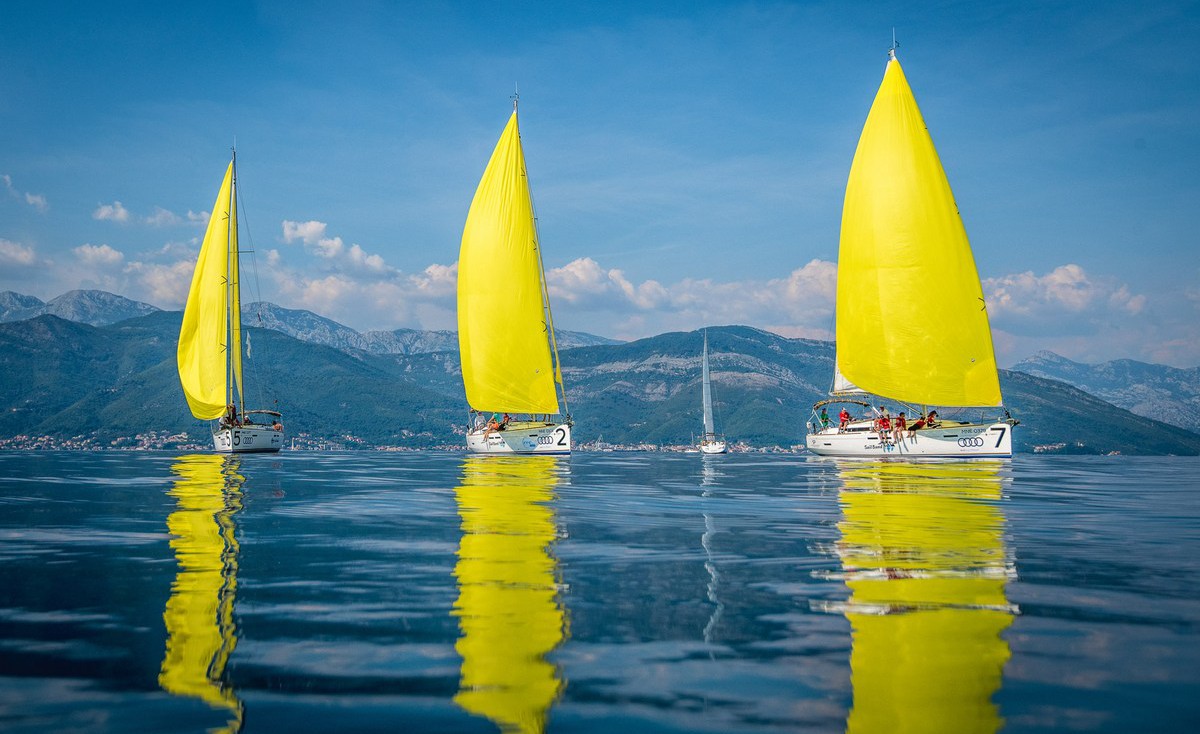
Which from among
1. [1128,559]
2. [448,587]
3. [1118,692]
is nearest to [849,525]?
[1128,559]

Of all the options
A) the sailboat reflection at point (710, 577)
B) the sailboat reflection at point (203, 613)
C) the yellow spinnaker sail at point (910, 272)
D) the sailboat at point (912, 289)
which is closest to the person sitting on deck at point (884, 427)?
the sailboat at point (912, 289)

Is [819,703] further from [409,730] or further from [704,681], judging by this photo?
[409,730]

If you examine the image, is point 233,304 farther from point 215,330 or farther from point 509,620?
point 509,620

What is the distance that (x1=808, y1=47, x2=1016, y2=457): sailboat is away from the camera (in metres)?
61.0

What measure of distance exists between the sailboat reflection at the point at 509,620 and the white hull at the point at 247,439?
60.7m

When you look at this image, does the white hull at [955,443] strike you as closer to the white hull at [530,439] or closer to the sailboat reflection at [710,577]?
the white hull at [530,439]

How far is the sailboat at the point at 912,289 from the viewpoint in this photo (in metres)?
61.0

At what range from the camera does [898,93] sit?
62.8 meters

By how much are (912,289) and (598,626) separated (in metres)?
57.1

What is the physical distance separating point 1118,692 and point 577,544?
10.1 meters

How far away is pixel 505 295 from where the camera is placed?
6881 cm

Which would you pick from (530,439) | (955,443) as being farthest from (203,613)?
(530,439)

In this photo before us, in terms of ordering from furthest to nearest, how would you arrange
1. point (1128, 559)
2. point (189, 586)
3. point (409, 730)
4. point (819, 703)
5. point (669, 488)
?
1. point (669, 488)
2. point (1128, 559)
3. point (189, 586)
4. point (819, 703)
5. point (409, 730)

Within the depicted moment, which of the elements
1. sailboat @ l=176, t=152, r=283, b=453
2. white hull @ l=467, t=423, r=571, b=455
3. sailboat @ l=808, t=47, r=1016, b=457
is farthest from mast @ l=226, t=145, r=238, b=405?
sailboat @ l=808, t=47, r=1016, b=457
